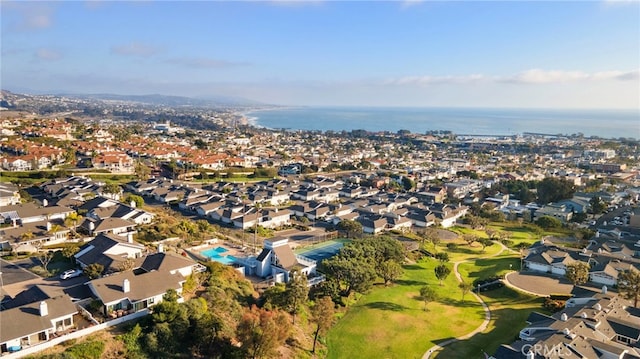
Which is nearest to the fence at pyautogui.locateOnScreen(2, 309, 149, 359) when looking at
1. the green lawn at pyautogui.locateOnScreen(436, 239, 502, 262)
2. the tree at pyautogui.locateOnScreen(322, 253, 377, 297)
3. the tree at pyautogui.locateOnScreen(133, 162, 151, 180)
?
the tree at pyautogui.locateOnScreen(322, 253, 377, 297)

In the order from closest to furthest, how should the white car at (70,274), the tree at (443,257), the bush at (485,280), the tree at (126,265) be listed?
the tree at (126,265) → the white car at (70,274) → the bush at (485,280) → the tree at (443,257)

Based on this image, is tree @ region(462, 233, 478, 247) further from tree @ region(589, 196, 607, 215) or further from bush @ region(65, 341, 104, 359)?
bush @ region(65, 341, 104, 359)

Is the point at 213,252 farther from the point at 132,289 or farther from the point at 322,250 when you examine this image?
the point at 132,289

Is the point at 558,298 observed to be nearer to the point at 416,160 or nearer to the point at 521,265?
the point at 521,265

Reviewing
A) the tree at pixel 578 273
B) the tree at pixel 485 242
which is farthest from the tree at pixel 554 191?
the tree at pixel 578 273

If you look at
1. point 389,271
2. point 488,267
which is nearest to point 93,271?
point 389,271

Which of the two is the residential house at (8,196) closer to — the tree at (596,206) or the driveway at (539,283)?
the driveway at (539,283)
